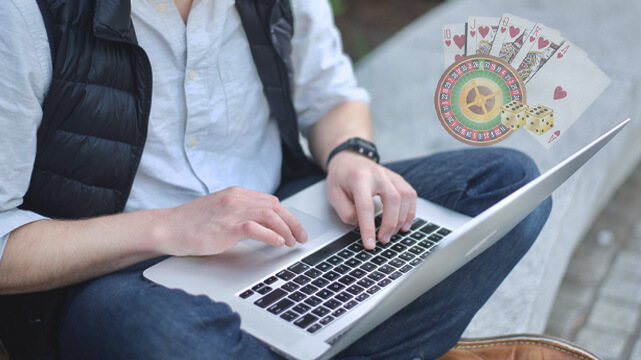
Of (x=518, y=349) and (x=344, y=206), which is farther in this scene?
(x=518, y=349)

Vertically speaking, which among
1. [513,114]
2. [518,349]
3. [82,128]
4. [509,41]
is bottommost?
[518,349]

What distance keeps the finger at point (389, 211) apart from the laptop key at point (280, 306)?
24 centimetres

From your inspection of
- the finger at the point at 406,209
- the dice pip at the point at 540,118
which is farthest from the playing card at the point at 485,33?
the finger at the point at 406,209

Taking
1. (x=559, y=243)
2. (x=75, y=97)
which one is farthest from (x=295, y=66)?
(x=559, y=243)

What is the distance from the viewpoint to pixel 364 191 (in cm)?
121

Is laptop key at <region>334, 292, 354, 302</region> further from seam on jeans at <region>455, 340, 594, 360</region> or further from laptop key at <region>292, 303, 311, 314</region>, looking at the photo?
seam on jeans at <region>455, 340, 594, 360</region>

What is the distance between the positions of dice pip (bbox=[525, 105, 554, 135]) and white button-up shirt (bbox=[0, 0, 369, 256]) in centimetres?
55

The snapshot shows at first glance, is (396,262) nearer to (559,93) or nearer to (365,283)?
(365,283)

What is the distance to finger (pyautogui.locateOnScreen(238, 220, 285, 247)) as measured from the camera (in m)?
1.04

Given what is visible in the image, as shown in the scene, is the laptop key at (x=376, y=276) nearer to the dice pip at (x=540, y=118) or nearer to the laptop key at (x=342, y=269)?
the laptop key at (x=342, y=269)

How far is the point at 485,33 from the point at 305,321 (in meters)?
0.52

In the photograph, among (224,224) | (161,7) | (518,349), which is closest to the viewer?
(224,224)

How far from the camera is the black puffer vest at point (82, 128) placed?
41.4 inches

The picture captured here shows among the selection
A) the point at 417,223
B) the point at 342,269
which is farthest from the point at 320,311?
the point at 417,223
